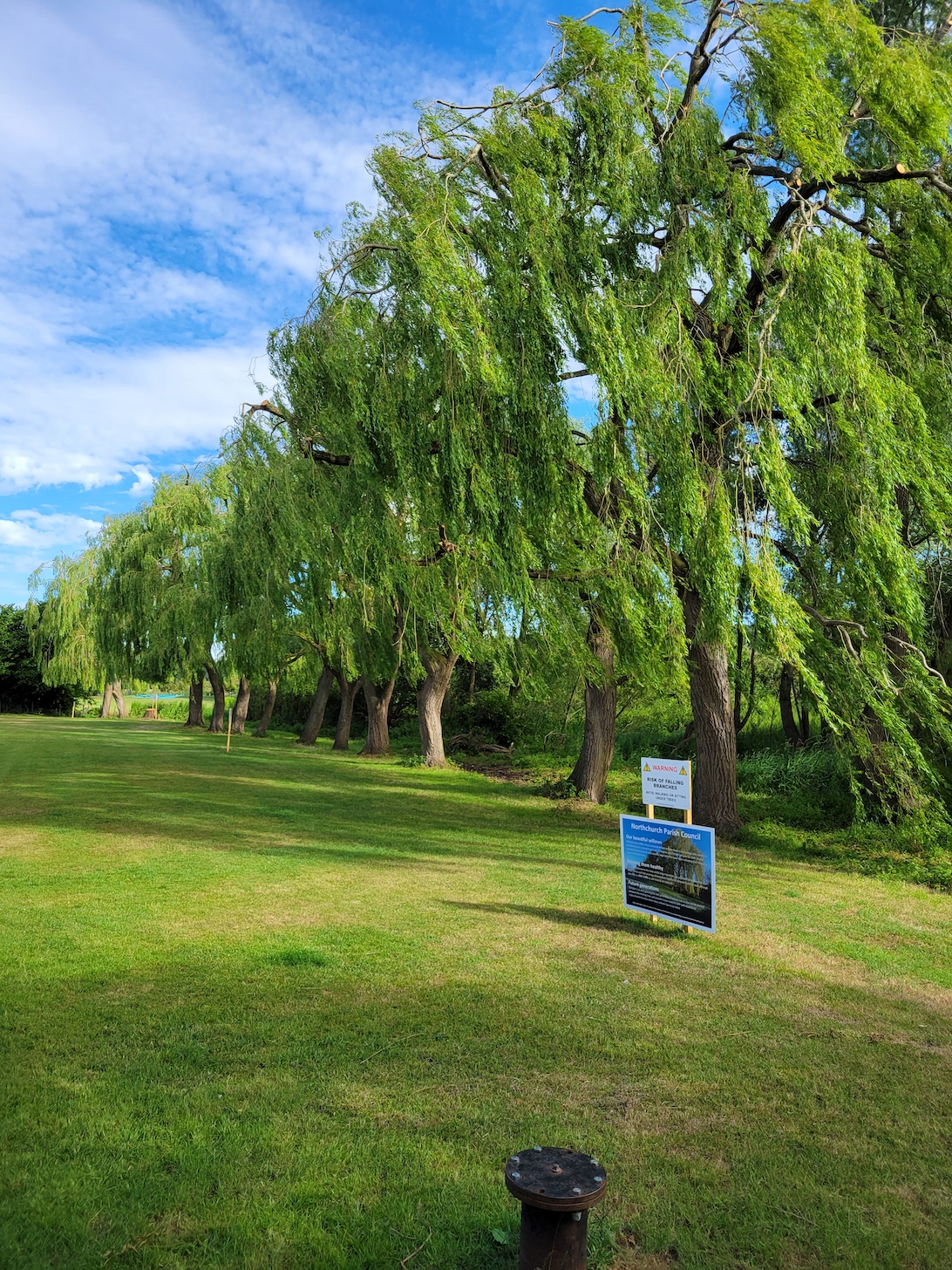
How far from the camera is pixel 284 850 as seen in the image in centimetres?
937

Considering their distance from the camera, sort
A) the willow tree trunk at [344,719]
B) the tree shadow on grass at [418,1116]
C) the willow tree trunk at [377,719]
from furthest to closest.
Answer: the willow tree trunk at [344,719], the willow tree trunk at [377,719], the tree shadow on grass at [418,1116]

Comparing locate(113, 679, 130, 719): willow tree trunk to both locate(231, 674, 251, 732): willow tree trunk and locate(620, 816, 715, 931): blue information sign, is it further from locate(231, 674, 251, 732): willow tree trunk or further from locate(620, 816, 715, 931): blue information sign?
locate(620, 816, 715, 931): blue information sign

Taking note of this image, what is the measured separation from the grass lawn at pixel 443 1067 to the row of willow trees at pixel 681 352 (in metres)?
2.94

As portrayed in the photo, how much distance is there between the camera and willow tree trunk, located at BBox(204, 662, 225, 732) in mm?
30095

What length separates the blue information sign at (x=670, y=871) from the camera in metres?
6.19

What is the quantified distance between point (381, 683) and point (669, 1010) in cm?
2050

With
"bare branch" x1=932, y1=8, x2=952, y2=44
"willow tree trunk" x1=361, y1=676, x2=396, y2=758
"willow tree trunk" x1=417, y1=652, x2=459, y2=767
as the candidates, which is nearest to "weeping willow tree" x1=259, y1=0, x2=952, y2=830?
"bare branch" x1=932, y1=8, x2=952, y2=44

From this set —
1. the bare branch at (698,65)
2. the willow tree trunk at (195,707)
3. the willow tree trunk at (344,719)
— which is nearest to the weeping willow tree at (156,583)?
the willow tree trunk at (344,719)

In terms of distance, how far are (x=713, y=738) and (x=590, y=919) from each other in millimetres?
4739

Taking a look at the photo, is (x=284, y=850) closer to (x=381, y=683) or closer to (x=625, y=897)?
(x=625, y=897)

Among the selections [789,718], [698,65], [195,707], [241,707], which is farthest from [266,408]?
[195,707]

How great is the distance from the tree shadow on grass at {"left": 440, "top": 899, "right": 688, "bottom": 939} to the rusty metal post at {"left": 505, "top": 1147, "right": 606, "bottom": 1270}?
410 cm

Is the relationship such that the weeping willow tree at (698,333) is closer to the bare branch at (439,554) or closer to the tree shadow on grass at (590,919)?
the bare branch at (439,554)

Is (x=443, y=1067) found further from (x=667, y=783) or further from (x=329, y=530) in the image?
(x=329, y=530)
